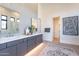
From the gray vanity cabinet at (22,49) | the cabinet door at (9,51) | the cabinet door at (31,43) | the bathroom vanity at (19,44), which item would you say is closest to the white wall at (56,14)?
the bathroom vanity at (19,44)

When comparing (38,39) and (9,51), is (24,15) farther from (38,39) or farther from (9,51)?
(9,51)

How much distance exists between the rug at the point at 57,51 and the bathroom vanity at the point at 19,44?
0.84ft

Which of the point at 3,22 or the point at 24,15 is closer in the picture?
the point at 3,22

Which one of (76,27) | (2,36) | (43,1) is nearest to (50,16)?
(43,1)

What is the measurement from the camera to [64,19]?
2438 mm

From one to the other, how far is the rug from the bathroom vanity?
255 mm

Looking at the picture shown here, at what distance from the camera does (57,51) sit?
245 cm

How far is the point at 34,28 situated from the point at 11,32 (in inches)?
21.3

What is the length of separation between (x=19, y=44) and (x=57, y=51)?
81cm

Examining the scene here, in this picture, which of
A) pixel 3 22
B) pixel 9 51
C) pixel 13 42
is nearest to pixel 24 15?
pixel 3 22

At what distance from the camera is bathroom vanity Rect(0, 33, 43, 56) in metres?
2.00

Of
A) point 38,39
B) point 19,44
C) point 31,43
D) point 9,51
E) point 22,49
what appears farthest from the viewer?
point 31,43

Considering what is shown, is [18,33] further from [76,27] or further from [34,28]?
[76,27]

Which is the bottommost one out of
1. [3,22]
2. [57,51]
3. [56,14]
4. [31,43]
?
[57,51]
